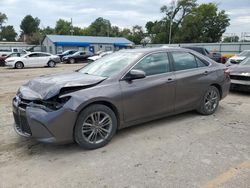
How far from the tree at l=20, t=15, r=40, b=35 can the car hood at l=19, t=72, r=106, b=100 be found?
104 m

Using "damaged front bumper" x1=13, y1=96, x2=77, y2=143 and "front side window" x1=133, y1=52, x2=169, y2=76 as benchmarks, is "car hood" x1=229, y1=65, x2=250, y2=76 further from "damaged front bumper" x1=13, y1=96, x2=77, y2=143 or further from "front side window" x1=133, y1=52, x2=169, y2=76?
"damaged front bumper" x1=13, y1=96, x2=77, y2=143

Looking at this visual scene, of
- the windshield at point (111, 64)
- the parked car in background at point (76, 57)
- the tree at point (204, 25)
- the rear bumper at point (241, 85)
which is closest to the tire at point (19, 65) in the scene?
the parked car in background at point (76, 57)

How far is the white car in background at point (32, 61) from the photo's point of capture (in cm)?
2000

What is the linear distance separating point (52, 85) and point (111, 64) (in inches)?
50.1

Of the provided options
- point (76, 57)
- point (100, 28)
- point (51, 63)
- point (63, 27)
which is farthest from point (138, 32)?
point (51, 63)

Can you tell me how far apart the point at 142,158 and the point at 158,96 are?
1.37 meters

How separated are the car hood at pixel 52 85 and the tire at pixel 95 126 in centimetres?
42

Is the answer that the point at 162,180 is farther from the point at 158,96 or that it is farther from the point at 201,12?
the point at 201,12

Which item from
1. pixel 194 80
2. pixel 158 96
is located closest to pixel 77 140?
pixel 158 96

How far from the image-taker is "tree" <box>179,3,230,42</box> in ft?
188

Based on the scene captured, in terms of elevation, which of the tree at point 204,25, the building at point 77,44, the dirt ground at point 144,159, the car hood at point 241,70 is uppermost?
the tree at point 204,25

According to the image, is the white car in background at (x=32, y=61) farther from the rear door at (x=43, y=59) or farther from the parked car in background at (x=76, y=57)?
the parked car in background at (x=76, y=57)

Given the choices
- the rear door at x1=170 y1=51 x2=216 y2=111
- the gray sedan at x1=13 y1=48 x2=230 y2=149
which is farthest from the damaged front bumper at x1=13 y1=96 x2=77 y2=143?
the rear door at x1=170 y1=51 x2=216 y2=111

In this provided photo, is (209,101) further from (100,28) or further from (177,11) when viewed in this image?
(100,28)
